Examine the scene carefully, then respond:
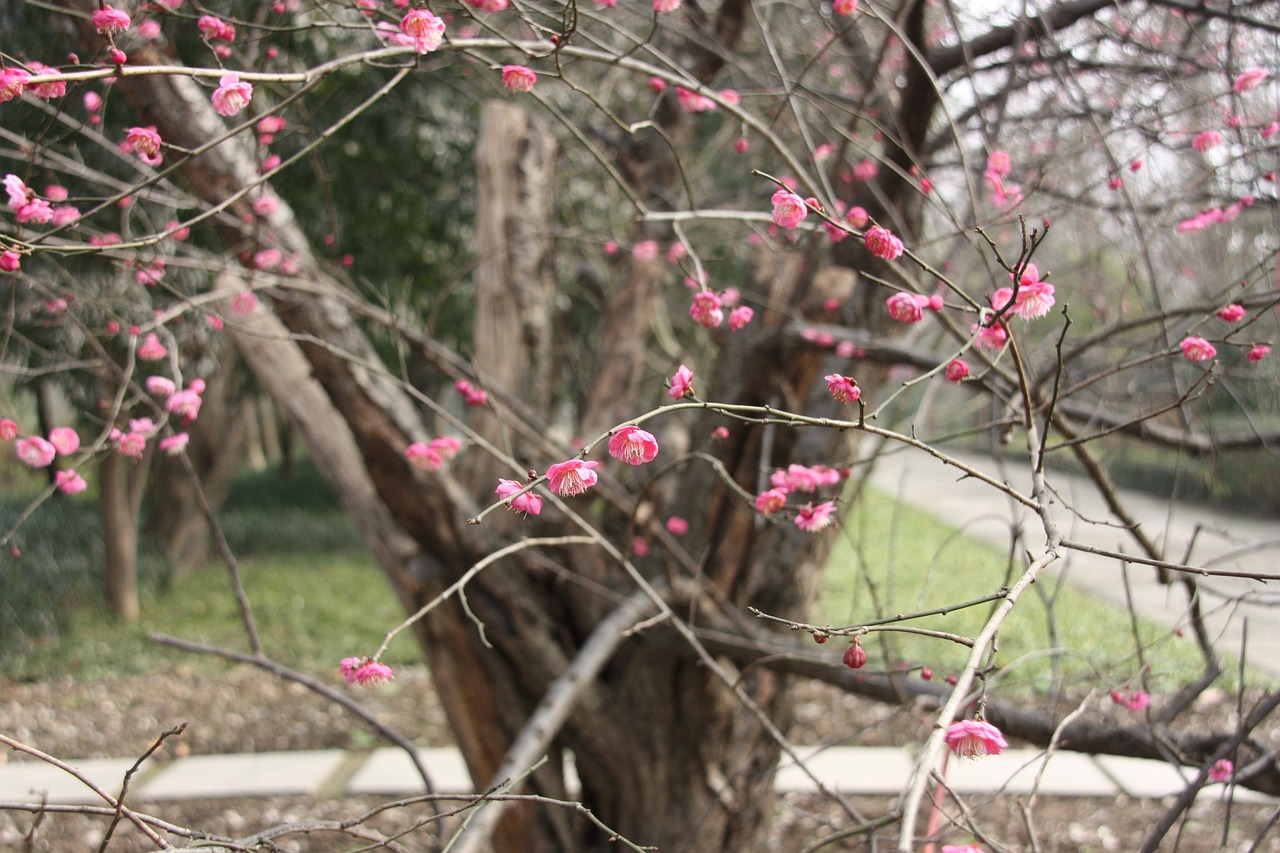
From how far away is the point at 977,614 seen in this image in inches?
260

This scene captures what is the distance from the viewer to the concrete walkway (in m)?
3.95

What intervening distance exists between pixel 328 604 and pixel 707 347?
11.3 ft

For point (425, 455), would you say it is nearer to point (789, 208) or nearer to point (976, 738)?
point (789, 208)

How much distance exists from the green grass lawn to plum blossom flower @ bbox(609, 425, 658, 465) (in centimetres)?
239

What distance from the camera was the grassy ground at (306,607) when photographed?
5633 millimetres

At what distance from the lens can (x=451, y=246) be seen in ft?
21.0

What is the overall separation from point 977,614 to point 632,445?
6.13 m

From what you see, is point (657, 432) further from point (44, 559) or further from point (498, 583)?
point (44, 559)

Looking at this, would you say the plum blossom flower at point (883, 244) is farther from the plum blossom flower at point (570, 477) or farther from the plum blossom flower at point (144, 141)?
the plum blossom flower at point (144, 141)

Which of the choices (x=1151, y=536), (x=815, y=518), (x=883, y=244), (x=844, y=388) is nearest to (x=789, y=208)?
(x=883, y=244)

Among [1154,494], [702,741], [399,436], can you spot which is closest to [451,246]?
[399,436]

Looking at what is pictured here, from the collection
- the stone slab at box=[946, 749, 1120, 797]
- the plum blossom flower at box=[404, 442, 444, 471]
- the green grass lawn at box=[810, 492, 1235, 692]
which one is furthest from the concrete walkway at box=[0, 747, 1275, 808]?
the plum blossom flower at box=[404, 442, 444, 471]

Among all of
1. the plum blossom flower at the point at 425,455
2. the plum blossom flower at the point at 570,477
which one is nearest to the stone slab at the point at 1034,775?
the plum blossom flower at the point at 425,455

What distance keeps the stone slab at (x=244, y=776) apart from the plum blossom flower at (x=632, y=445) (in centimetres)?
362
